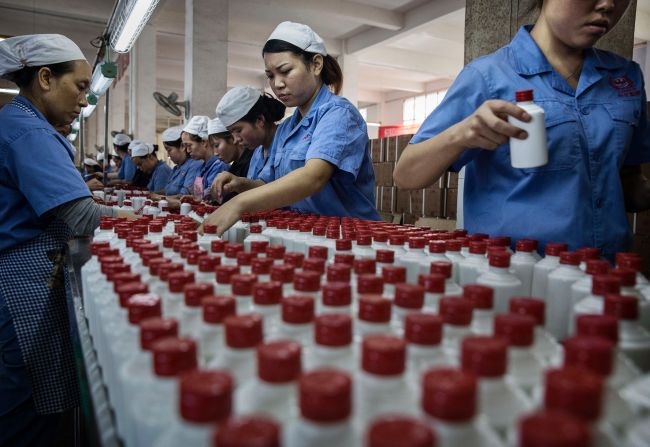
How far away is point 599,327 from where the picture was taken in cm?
50

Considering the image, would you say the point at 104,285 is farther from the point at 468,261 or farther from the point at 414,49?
the point at 414,49

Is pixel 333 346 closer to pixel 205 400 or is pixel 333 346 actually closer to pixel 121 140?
pixel 205 400

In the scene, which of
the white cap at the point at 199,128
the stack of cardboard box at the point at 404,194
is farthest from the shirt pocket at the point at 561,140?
the white cap at the point at 199,128

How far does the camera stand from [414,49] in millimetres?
11258

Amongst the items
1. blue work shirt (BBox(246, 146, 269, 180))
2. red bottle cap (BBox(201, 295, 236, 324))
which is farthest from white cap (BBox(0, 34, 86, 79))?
red bottle cap (BBox(201, 295, 236, 324))

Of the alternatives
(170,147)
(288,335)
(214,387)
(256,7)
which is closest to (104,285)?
(288,335)

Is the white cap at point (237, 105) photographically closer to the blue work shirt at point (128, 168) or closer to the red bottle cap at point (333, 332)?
the red bottle cap at point (333, 332)

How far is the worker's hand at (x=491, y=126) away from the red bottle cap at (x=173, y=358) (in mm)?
904

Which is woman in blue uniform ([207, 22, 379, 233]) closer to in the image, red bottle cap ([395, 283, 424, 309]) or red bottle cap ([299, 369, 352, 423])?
red bottle cap ([395, 283, 424, 309])

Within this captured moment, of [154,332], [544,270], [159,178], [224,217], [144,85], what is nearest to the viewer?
[154,332]

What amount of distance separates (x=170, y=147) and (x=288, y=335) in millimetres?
6011

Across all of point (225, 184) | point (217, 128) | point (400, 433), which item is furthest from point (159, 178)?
point (400, 433)

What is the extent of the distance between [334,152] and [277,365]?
154 centimetres

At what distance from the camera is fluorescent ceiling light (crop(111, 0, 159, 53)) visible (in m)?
3.64
